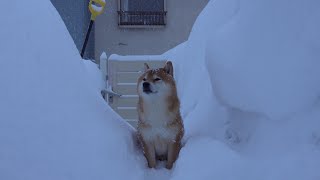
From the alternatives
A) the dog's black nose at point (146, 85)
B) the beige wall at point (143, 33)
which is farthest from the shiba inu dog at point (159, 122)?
the beige wall at point (143, 33)

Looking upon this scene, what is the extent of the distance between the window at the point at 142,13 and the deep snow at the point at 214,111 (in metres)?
7.77

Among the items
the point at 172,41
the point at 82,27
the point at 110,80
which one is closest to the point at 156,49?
the point at 172,41

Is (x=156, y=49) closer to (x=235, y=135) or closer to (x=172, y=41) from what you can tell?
(x=172, y=41)

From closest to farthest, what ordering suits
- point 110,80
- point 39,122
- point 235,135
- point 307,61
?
point 39,122 < point 307,61 < point 235,135 < point 110,80

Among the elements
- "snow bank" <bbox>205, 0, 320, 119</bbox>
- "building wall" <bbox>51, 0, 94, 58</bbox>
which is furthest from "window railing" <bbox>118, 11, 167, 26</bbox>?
"snow bank" <bbox>205, 0, 320, 119</bbox>

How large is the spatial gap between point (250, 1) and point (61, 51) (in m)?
1.22

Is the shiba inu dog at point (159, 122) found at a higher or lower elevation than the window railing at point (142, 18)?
lower

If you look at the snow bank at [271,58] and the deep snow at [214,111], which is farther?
the snow bank at [271,58]

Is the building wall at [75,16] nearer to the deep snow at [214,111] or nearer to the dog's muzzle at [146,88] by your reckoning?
the dog's muzzle at [146,88]

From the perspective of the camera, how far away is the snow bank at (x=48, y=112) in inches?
79.8

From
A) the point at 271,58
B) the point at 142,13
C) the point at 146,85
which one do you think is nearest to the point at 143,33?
the point at 142,13

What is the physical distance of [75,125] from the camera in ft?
7.95

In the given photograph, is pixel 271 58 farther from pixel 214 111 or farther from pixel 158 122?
pixel 158 122

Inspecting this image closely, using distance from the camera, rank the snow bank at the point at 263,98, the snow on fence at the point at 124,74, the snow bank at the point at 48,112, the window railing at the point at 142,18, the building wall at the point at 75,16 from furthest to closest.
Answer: the window railing at the point at 142,18 < the building wall at the point at 75,16 < the snow on fence at the point at 124,74 < the snow bank at the point at 263,98 < the snow bank at the point at 48,112
